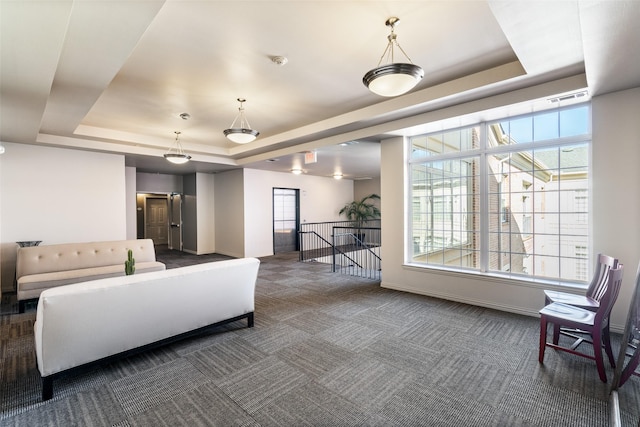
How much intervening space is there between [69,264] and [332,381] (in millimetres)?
4947

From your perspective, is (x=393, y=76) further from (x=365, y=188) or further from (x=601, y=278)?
(x=365, y=188)

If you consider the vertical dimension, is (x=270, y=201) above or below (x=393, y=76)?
below

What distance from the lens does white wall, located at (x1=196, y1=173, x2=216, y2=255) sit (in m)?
9.64

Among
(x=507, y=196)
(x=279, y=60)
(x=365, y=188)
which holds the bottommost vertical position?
(x=507, y=196)

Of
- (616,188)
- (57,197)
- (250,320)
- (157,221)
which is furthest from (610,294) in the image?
(157,221)

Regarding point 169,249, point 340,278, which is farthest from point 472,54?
point 169,249

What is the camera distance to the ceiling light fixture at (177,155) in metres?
5.83

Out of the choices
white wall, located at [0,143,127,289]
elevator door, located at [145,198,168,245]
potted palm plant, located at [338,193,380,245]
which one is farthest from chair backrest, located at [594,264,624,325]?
elevator door, located at [145,198,168,245]

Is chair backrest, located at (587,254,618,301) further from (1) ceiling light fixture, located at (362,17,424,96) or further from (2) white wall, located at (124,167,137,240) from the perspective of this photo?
(2) white wall, located at (124,167,137,240)

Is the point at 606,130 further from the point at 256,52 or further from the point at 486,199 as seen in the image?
the point at 256,52

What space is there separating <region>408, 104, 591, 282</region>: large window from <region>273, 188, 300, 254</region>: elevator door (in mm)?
5510

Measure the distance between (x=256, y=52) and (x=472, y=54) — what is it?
2.25m

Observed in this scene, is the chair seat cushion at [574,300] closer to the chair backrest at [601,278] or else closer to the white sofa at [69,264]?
the chair backrest at [601,278]

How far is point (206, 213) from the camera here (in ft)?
32.2
